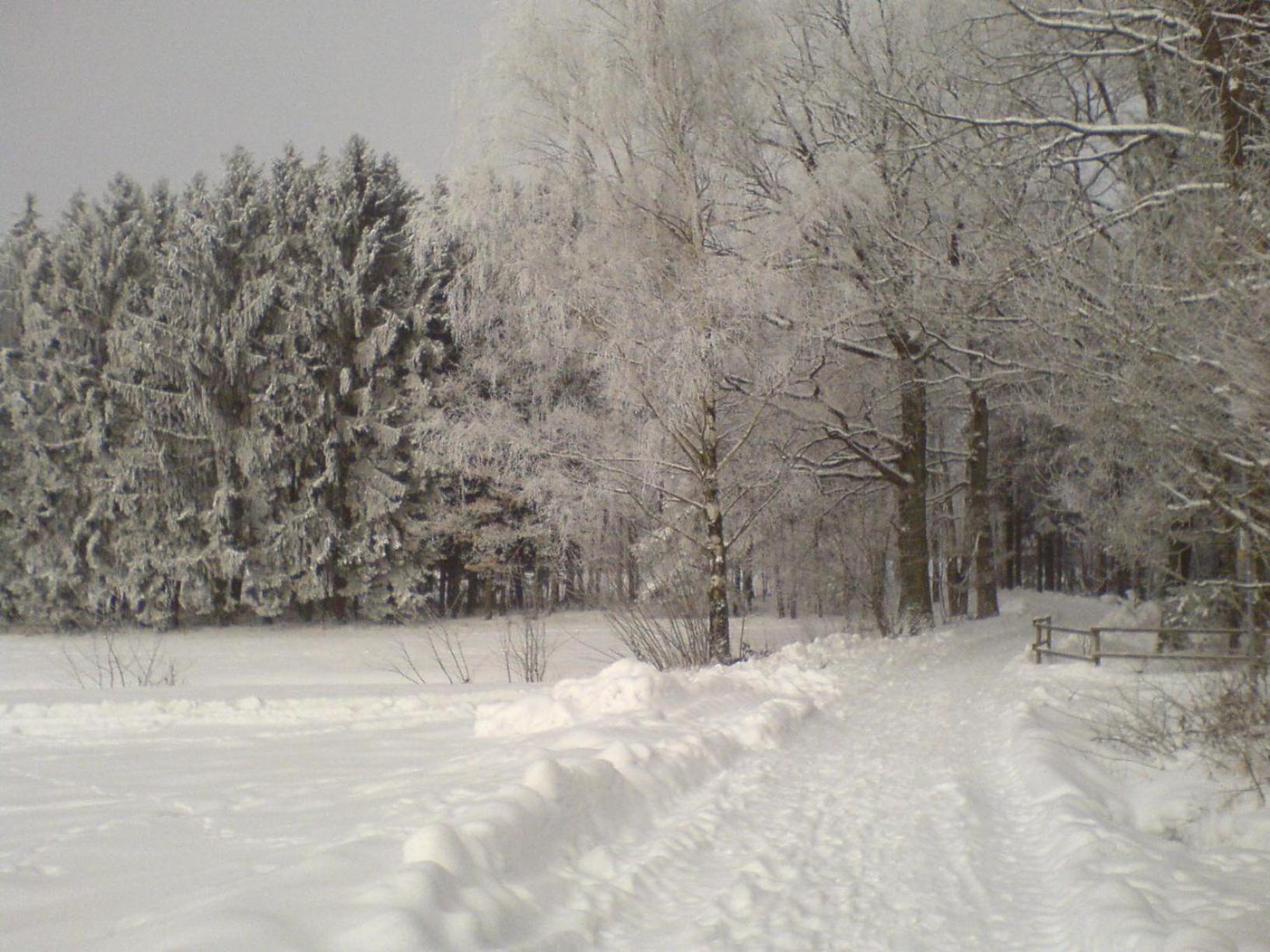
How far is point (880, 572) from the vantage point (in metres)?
20.5

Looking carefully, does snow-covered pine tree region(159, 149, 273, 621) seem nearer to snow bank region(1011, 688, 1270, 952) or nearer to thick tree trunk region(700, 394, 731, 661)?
thick tree trunk region(700, 394, 731, 661)

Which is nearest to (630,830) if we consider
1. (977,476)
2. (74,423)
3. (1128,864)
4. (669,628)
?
(1128,864)

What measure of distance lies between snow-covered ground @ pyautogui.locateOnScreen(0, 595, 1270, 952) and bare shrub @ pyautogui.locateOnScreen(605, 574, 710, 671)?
3.30 metres

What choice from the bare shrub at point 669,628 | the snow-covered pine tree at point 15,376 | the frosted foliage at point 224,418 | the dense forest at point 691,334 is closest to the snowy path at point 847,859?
the dense forest at point 691,334

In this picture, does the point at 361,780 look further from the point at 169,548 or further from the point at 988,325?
the point at 169,548

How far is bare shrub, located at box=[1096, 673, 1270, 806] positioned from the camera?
5973 millimetres

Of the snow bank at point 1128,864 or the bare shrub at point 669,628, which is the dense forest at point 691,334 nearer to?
the bare shrub at point 669,628

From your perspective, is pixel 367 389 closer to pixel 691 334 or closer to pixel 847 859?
pixel 691 334

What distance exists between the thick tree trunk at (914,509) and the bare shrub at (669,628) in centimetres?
616

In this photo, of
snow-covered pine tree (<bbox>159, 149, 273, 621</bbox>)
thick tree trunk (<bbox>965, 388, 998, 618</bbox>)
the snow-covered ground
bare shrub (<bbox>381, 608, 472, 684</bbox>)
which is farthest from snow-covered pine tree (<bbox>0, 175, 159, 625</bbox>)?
thick tree trunk (<bbox>965, 388, 998, 618</bbox>)

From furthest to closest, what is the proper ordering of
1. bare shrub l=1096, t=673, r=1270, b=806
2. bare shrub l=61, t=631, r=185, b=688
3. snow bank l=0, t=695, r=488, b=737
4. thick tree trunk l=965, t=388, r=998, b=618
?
thick tree trunk l=965, t=388, r=998, b=618
bare shrub l=61, t=631, r=185, b=688
snow bank l=0, t=695, r=488, b=737
bare shrub l=1096, t=673, r=1270, b=806

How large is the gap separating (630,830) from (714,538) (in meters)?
9.19

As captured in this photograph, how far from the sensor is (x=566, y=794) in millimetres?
5402

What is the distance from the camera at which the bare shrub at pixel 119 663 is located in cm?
1634
